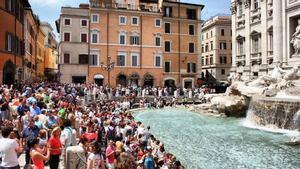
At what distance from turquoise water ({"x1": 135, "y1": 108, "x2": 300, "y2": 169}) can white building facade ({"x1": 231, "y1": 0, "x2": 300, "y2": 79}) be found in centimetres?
1260

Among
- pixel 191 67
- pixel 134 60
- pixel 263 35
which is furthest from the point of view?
pixel 191 67

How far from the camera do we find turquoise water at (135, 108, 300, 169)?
484 inches

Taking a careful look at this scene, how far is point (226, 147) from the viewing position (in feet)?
49.3

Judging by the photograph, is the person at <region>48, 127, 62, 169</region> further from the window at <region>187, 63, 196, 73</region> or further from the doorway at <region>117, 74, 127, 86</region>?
the window at <region>187, 63, 196, 73</region>

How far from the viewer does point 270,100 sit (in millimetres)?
20281

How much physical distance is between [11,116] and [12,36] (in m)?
16.2

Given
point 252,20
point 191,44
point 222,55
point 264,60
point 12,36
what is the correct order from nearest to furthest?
point 12,36
point 264,60
point 252,20
point 191,44
point 222,55

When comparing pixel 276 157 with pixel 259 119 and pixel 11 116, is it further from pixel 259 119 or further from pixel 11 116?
pixel 11 116

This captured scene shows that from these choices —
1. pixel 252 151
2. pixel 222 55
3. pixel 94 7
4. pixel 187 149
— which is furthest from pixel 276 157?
pixel 222 55

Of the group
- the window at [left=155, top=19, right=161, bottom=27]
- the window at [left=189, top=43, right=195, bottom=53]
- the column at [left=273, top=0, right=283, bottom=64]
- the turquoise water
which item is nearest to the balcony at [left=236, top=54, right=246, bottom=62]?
the column at [left=273, top=0, right=283, bottom=64]

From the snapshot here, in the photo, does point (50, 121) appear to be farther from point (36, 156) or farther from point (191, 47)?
point (191, 47)

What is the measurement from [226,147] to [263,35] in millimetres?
21874

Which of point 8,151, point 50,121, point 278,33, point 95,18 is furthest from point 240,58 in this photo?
point 8,151

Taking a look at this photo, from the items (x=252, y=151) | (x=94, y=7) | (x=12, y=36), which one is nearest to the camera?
(x=252, y=151)
